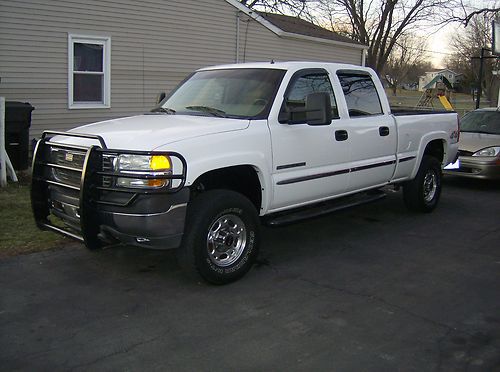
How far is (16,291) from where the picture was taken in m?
4.56

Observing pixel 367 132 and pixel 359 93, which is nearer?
pixel 367 132

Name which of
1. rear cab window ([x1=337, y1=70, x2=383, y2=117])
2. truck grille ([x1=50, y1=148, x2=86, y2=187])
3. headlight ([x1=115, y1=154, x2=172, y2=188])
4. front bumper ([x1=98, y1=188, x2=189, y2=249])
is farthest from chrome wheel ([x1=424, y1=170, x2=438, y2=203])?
truck grille ([x1=50, y1=148, x2=86, y2=187])

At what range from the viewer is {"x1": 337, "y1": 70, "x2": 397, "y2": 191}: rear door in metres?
6.04

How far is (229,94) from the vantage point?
5.53m

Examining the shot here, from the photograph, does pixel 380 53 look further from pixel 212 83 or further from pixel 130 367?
pixel 130 367

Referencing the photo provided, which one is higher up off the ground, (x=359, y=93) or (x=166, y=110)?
(x=359, y=93)

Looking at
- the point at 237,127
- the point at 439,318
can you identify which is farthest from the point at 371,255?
the point at 237,127

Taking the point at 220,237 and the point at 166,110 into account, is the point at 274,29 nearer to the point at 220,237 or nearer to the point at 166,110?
the point at 166,110

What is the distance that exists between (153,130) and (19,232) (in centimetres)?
261

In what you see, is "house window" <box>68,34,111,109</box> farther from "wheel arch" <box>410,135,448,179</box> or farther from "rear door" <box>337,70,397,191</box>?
"wheel arch" <box>410,135,448,179</box>

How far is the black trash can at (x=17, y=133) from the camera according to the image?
918cm

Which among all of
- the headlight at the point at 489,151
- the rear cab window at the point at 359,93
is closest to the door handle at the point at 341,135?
the rear cab window at the point at 359,93

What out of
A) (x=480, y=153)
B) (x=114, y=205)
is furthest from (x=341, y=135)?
(x=480, y=153)

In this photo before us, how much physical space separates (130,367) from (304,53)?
14680 mm
